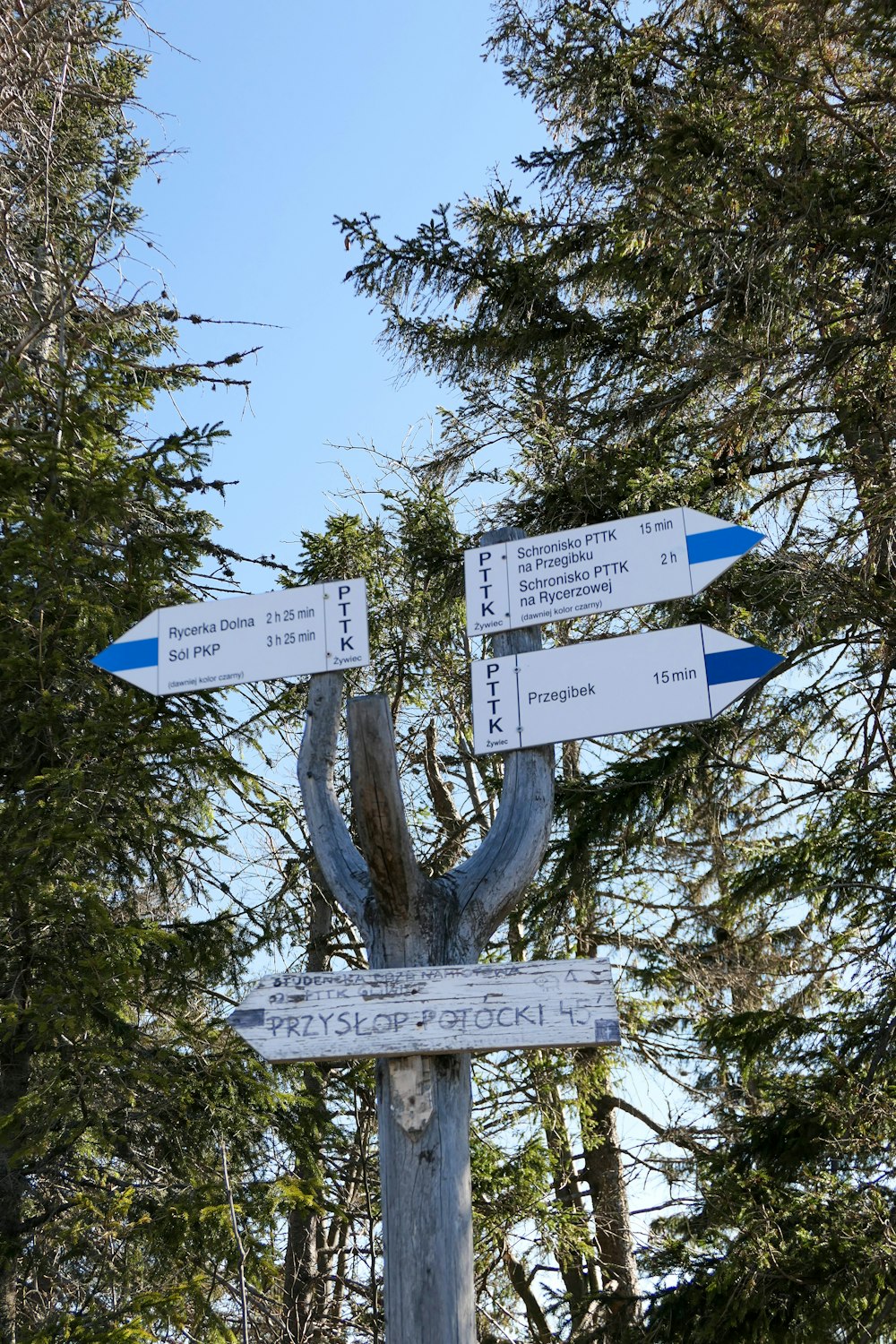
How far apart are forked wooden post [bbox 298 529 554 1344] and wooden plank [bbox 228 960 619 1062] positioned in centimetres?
12

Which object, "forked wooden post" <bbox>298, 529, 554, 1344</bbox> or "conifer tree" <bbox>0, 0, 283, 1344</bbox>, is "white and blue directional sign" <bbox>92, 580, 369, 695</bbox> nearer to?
"forked wooden post" <bbox>298, 529, 554, 1344</bbox>

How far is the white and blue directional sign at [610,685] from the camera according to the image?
11.8 feet

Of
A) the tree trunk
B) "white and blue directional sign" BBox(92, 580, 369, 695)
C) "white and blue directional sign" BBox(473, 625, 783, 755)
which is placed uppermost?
"white and blue directional sign" BBox(92, 580, 369, 695)

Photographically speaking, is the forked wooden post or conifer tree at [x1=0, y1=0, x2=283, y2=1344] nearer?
the forked wooden post

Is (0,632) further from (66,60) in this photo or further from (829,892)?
(829,892)

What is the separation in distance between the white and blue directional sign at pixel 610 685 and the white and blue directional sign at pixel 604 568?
149 mm

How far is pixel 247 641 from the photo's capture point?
4012 mm

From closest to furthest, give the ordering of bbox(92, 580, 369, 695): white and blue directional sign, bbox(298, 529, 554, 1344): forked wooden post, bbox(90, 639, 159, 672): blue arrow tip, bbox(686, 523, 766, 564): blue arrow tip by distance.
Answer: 1. bbox(298, 529, 554, 1344): forked wooden post
2. bbox(686, 523, 766, 564): blue arrow tip
3. bbox(92, 580, 369, 695): white and blue directional sign
4. bbox(90, 639, 159, 672): blue arrow tip

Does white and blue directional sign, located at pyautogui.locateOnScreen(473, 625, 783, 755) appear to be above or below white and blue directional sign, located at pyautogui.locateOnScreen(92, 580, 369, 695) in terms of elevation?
below

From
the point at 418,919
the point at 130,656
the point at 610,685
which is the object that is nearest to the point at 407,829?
the point at 418,919

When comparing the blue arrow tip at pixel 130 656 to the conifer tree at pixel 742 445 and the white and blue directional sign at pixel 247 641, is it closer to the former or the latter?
the white and blue directional sign at pixel 247 641

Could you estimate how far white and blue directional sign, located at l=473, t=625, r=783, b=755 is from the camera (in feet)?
11.8

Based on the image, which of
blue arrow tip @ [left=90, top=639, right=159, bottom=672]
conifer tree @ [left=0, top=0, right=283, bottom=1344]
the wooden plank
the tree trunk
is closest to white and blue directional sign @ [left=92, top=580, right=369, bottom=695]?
blue arrow tip @ [left=90, top=639, right=159, bottom=672]

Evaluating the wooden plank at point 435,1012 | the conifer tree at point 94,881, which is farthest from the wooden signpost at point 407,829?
the conifer tree at point 94,881
